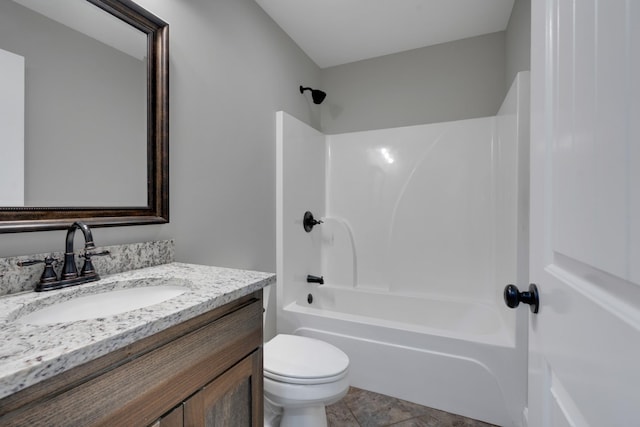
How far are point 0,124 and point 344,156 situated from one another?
7.53 feet

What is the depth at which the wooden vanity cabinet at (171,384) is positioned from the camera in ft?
1.66

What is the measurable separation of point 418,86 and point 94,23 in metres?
2.28

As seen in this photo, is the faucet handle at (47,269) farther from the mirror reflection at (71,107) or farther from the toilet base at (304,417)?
the toilet base at (304,417)

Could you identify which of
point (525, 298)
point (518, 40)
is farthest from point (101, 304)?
point (518, 40)

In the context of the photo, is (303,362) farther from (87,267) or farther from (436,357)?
(87,267)

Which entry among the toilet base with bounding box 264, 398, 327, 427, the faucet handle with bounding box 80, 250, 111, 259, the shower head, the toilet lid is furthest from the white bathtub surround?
the faucet handle with bounding box 80, 250, 111, 259

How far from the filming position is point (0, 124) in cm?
84

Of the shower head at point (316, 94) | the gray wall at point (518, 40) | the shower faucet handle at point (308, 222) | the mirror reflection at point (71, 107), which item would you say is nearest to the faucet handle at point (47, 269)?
the mirror reflection at point (71, 107)

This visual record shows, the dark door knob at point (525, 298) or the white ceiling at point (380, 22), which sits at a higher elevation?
the white ceiling at point (380, 22)

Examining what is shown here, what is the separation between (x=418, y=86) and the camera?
Answer: 2527 mm

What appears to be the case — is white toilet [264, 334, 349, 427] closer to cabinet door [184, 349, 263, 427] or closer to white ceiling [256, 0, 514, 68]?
cabinet door [184, 349, 263, 427]

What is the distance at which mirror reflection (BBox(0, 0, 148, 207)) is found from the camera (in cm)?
88

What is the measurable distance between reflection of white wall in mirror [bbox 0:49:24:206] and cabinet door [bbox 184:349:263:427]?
81 cm

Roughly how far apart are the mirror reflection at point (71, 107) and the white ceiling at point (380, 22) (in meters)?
1.23
